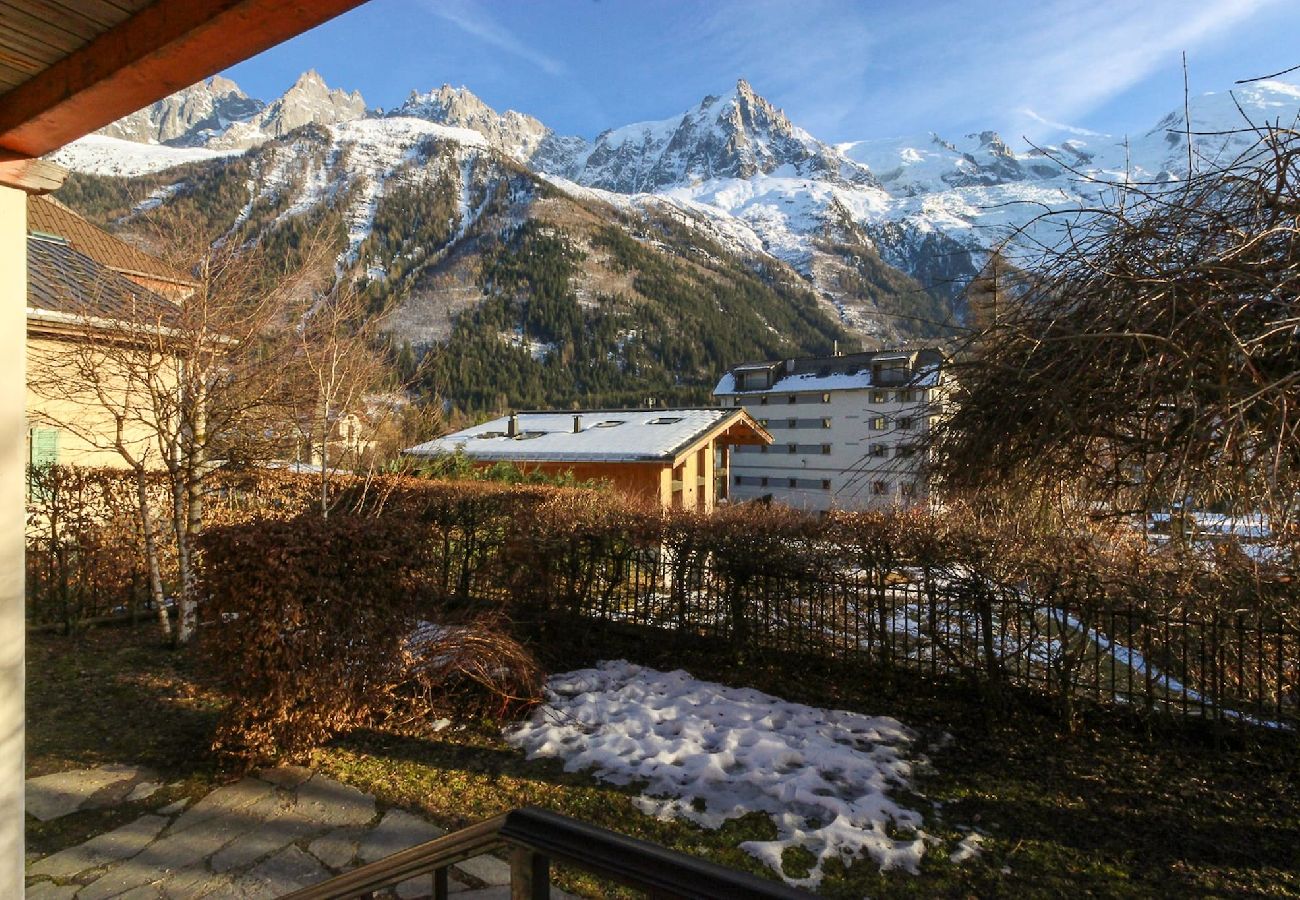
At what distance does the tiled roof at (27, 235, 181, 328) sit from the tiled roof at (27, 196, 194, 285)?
1548 millimetres

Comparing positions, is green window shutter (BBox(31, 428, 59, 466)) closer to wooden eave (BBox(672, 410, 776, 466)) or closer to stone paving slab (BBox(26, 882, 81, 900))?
stone paving slab (BBox(26, 882, 81, 900))

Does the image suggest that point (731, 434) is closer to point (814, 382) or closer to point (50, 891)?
point (50, 891)

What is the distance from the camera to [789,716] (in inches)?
201

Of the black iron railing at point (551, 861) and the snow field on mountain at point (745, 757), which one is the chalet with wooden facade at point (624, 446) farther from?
the black iron railing at point (551, 861)

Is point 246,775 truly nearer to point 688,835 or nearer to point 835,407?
point 688,835

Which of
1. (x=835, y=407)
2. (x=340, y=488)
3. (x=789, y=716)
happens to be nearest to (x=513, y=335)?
(x=835, y=407)

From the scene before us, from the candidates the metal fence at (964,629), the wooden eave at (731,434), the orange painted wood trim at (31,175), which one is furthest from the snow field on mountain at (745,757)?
the wooden eave at (731,434)

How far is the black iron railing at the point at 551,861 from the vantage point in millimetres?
905

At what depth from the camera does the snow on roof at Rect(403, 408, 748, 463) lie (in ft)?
53.4

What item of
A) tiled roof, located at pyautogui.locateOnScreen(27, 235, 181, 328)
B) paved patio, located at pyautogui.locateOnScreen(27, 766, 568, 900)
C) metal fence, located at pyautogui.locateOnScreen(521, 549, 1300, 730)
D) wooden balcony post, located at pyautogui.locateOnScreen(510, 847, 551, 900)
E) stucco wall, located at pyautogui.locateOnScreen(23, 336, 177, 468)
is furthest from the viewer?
tiled roof, located at pyautogui.locateOnScreen(27, 235, 181, 328)

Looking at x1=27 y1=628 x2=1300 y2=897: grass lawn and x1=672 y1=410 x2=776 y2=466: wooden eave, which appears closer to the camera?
x1=27 y1=628 x2=1300 y2=897: grass lawn

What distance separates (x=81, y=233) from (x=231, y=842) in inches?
600

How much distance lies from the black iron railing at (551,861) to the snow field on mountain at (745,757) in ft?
7.72

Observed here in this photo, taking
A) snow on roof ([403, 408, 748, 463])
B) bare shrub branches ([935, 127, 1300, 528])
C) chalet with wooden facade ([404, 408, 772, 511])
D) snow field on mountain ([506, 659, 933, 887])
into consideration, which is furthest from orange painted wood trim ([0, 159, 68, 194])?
snow on roof ([403, 408, 748, 463])
